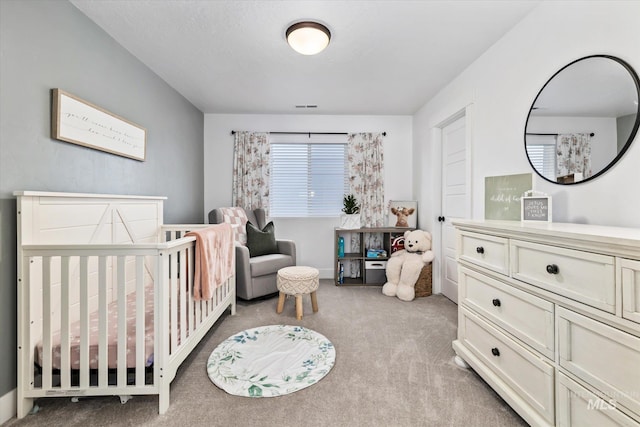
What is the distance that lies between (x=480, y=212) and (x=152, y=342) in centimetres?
254

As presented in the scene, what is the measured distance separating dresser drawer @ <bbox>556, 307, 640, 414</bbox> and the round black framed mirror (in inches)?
34.3

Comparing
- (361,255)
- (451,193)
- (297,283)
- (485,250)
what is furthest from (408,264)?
(485,250)

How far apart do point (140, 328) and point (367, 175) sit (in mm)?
3235

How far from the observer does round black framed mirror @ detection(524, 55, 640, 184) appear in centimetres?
134

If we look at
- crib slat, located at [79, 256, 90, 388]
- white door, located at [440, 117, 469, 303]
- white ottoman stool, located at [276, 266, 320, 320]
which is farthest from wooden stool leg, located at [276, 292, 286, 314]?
→ white door, located at [440, 117, 469, 303]

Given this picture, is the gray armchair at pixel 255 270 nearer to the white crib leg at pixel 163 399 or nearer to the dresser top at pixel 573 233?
the white crib leg at pixel 163 399

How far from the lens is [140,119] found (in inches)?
98.5

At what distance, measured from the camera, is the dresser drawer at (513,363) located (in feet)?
3.89

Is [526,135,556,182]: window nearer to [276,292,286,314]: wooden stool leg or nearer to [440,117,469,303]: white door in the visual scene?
[440,117,469,303]: white door

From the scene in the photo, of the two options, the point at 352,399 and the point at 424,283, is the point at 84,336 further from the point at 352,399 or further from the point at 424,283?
the point at 424,283

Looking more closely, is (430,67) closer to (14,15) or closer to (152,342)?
(14,15)

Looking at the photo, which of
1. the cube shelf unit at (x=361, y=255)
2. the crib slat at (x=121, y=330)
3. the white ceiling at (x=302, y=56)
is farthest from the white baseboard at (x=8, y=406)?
the cube shelf unit at (x=361, y=255)

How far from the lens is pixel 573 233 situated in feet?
3.47

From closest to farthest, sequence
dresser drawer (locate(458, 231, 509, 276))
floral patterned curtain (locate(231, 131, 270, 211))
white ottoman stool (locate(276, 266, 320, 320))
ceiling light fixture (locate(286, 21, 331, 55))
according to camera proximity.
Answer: dresser drawer (locate(458, 231, 509, 276)), ceiling light fixture (locate(286, 21, 331, 55)), white ottoman stool (locate(276, 266, 320, 320)), floral patterned curtain (locate(231, 131, 270, 211))
